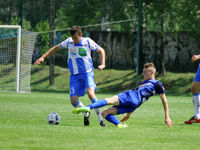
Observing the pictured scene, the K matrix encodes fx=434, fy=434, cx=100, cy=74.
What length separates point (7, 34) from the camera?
3675 cm

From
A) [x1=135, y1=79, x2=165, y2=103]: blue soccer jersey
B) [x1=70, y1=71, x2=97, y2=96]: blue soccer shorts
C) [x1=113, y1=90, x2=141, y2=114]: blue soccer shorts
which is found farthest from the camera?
[x1=70, y1=71, x2=97, y2=96]: blue soccer shorts

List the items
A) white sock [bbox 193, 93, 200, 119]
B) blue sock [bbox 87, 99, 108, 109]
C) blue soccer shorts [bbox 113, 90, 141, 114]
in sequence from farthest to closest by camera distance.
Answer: white sock [bbox 193, 93, 200, 119]
blue soccer shorts [bbox 113, 90, 141, 114]
blue sock [bbox 87, 99, 108, 109]

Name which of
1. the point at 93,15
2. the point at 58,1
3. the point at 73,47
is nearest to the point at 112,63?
the point at 93,15

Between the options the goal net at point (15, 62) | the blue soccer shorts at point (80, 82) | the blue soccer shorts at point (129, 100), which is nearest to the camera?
the blue soccer shorts at point (129, 100)

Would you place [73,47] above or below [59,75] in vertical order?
above

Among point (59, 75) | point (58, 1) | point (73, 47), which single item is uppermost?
point (58, 1)

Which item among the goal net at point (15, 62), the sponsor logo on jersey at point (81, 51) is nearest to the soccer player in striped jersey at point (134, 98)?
the sponsor logo on jersey at point (81, 51)

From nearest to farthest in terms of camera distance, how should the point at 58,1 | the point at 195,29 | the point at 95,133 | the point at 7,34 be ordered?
the point at 95,133, the point at 195,29, the point at 7,34, the point at 58,1

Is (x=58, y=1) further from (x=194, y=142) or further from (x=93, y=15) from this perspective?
(x=194, y=142)

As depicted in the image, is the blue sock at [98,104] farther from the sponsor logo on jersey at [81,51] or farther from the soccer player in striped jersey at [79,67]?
the sponsor logo on jersey at [81,51]

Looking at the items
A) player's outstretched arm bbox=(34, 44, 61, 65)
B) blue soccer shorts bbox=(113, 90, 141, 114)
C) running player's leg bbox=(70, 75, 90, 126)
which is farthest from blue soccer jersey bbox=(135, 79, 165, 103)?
player's outstretched arm bbox=(34, 44, 61, 65)

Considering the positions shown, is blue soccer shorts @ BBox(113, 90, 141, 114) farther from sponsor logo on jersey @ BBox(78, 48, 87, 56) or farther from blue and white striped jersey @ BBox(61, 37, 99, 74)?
sponsor logo on jersey @ BBox(78, 48, 87, 56)

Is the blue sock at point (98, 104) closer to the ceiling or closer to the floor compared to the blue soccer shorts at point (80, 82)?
closer to the floor

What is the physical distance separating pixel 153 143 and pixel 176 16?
69.7 feet
